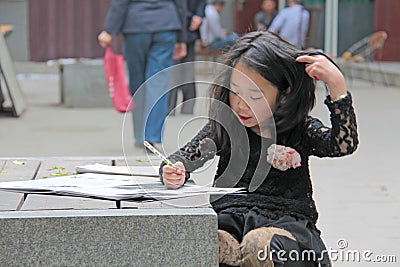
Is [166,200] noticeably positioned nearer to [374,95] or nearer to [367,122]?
[367,122]

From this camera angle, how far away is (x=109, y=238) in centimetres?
275

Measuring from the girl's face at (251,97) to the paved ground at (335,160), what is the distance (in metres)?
0.31

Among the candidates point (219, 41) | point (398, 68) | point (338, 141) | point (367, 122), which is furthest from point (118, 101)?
point (398, 68)

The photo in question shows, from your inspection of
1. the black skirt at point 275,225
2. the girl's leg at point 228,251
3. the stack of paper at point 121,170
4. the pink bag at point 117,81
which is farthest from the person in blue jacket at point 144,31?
the girl's leg at point 228,251

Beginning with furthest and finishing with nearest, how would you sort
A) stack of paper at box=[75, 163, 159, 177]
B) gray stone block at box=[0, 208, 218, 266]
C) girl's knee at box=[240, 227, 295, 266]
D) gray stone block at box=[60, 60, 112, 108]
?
gray stone block at box=[60, 60, 112, 108] → stack of paper at box=[75, 163, 159, 177] → girl's knee at box=[240, 227, 295, 266] → gray stone block at box=[0, 208, 218, 266]

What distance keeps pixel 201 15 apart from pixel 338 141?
24.4ft

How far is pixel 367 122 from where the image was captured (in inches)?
444

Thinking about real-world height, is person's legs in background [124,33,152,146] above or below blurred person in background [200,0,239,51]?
above

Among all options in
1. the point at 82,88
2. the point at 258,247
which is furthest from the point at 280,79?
the point at 82,88

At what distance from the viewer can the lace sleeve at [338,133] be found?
3.31m

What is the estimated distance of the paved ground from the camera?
534cm

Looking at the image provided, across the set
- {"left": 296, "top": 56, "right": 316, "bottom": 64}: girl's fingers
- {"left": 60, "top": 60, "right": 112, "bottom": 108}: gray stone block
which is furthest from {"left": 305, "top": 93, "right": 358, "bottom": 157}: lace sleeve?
{"left": 60, "top": 60, "right": 112, "bottom": 108}: gray stone block

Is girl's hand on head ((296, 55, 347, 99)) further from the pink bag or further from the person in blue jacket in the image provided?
the pink bag

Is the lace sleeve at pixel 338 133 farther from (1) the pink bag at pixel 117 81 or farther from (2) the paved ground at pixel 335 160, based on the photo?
(1) the pink bag at pixel 117 81
